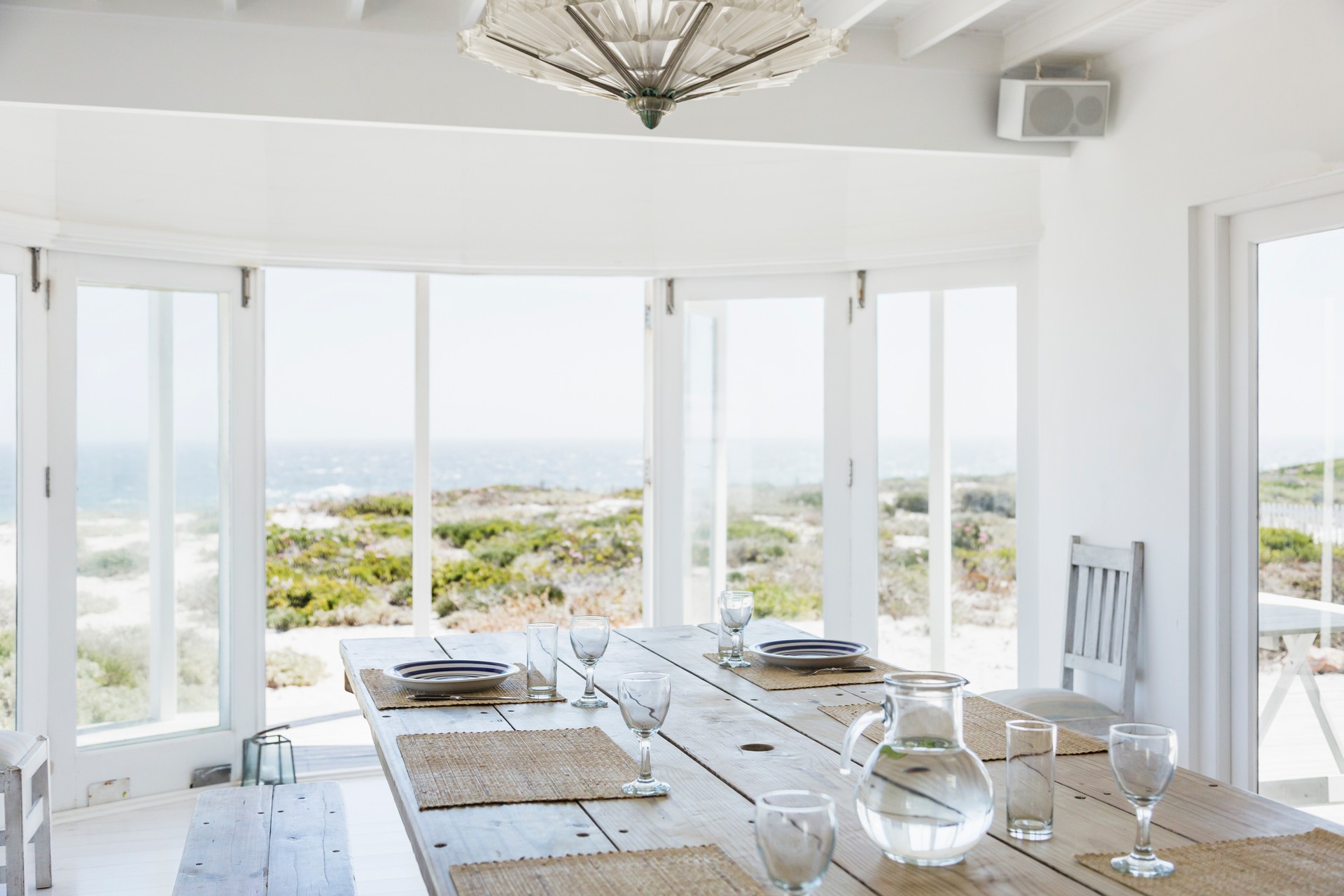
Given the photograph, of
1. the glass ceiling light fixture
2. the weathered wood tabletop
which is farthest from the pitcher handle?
the glass ceiling light fixture

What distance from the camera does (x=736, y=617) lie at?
109 inches

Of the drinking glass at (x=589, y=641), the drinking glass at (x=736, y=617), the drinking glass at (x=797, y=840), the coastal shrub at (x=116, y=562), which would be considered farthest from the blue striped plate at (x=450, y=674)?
the coastal shrub at (x=116, y=562)

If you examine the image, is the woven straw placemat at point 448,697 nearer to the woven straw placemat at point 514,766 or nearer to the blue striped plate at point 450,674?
the blue striped plate at point 450,674

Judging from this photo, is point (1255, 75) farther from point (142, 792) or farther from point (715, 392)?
point (142, 792)

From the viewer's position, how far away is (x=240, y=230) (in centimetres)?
444

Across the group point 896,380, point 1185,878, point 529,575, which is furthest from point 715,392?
point 1185,878

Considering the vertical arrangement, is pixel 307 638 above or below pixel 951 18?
below

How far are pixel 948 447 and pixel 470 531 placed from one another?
3.09 m

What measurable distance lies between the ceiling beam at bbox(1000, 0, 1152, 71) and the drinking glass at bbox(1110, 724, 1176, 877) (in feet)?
8.27

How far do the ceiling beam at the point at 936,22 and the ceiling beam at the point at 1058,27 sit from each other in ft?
0.60

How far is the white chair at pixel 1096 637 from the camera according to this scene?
3.44 meters

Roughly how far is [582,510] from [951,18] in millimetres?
3887

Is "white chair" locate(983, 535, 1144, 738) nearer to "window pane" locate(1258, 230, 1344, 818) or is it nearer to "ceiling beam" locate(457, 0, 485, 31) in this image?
"window pane" locate(1258, 230, 1344, 818)

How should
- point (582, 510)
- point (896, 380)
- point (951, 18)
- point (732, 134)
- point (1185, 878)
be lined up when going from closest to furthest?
point (1185, 878), point (951, 18), point (732, 134), point (896, 380), point (582, 510)
